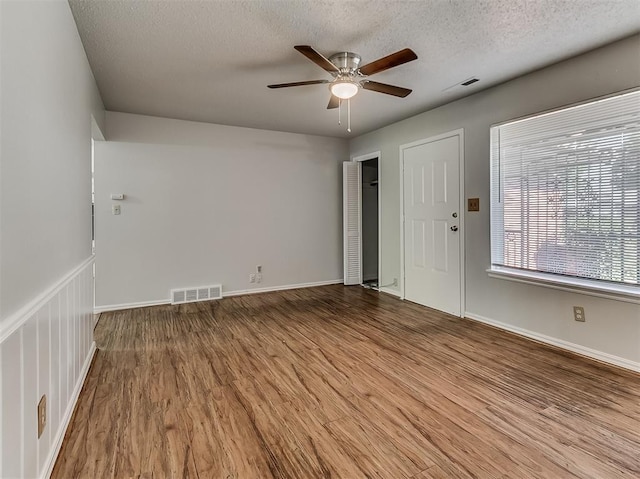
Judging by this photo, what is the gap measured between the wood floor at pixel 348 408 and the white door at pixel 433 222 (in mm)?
737

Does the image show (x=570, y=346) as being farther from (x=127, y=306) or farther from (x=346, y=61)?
→ (x=127, y=306)

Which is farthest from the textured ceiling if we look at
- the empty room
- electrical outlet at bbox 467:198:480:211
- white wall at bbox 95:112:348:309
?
electrical outlet at bbox 467:198:480:211

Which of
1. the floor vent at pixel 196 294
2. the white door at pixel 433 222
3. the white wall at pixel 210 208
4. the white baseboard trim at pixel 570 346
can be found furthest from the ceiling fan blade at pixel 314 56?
the floor vent at pixel 196 294

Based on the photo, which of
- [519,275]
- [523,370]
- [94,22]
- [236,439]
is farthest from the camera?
[519,275]

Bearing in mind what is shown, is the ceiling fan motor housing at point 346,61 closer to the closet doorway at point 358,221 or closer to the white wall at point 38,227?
the white wall at point 38,227

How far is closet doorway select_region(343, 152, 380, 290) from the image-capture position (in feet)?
17.6

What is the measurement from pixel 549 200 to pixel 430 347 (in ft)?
5.59

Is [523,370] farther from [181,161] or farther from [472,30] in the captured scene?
[181,161]

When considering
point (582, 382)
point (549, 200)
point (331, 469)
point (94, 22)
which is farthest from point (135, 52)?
point (582, 382)

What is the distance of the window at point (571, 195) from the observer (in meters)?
2.46

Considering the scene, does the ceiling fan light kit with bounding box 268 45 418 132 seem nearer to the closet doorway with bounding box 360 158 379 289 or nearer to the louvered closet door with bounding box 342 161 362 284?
the louvered closet door with bounding box 342 161 362 284

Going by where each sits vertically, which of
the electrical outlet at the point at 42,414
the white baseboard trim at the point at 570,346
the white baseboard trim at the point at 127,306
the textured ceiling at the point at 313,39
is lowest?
the white baseboard trim at the point at 570,346

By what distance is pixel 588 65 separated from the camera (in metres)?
2.60

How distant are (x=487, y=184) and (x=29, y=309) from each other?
144 inches
